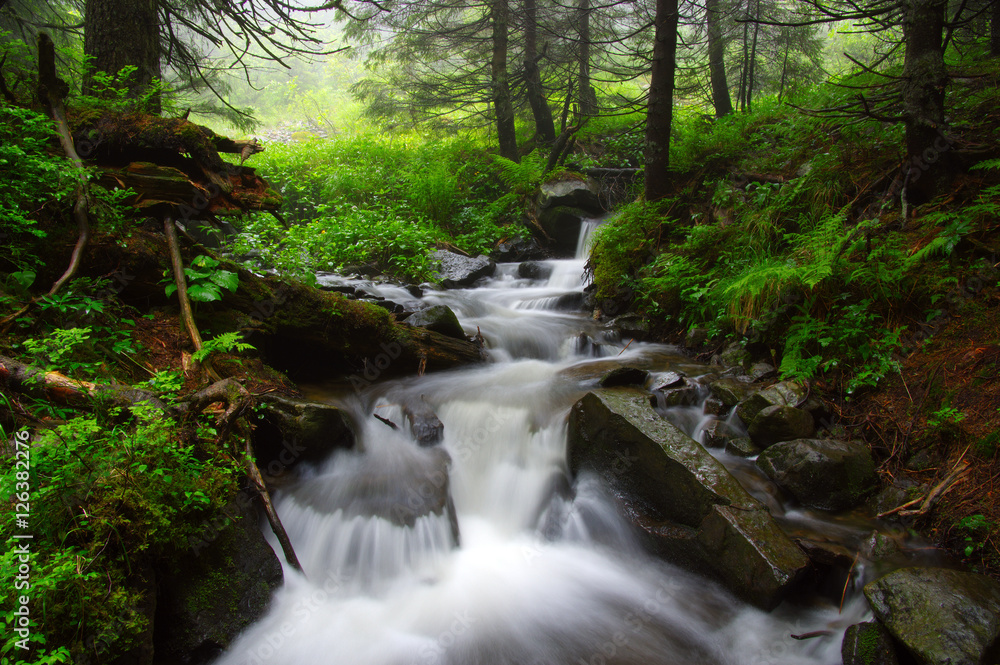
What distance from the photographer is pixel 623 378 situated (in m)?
5.07

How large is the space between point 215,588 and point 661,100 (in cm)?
770

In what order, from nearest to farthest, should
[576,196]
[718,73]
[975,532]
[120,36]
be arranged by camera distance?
[975,532] → [120,36] → [576,196] → [718,73]

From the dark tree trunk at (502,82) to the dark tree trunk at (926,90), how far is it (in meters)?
9.16

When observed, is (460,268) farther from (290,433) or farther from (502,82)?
(290,433)

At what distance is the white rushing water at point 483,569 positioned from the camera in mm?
2881

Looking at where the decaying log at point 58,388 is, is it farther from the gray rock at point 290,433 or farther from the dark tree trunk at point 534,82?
the dark tree trunk at point 534,82

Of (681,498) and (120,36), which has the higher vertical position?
(120,36)

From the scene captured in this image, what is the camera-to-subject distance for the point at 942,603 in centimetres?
239

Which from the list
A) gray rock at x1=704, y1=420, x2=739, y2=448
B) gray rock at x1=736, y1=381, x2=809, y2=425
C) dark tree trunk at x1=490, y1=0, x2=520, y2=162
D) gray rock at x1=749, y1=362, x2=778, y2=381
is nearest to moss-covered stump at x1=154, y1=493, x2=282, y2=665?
gray rock at x1=704, y1=420, x2=739, y2=448

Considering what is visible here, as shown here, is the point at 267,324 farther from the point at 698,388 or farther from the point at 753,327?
the point at 753,327

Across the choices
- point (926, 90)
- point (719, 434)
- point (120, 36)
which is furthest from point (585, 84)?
point (719, 434)

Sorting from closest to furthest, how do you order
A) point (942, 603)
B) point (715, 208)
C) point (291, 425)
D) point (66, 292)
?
1. point (942, 603)
2. point (66, 292)
3. point (291, 425)
4. point (715, 208)

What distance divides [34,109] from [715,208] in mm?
7583

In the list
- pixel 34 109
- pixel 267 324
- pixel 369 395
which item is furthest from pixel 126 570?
pixel 34 109
